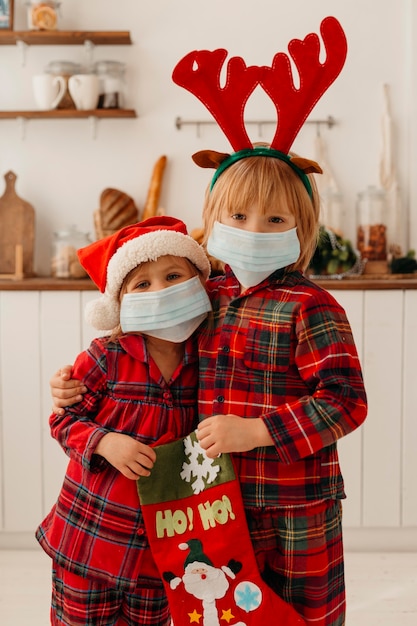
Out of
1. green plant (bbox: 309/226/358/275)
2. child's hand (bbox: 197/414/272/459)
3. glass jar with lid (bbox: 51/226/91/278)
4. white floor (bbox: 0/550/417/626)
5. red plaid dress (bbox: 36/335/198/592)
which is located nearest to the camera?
child's hand (bbox: 197/414/272/459)

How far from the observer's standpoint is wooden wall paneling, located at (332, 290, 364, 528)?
2.48 metres

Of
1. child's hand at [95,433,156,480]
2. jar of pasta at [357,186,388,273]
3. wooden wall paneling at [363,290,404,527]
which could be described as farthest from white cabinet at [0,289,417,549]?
child's hand at [95,433,156,480]

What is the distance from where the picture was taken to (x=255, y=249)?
1.22m

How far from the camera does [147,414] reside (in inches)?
51.1

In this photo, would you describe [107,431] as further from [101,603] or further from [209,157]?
[209,157]

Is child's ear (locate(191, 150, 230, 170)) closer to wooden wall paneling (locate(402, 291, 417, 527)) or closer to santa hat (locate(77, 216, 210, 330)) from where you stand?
santa hat (locate(77, 216, 210, 330))

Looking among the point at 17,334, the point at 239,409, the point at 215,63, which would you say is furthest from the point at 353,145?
the point at 239,409

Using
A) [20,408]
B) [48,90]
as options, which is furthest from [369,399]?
[48,90]

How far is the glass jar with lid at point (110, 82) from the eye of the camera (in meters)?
2.74

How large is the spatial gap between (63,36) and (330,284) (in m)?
1.31

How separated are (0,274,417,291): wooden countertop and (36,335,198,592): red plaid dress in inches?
47.1

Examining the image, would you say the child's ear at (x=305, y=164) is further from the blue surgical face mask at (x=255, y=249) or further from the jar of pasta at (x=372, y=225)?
the jar of pasta at (x=372, y=225)

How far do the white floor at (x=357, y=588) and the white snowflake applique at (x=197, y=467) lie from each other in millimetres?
1081

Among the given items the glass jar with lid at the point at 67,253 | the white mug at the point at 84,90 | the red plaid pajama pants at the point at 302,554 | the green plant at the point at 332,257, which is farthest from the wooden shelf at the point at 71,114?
the red plaid pajama pants at the point at 302,554
